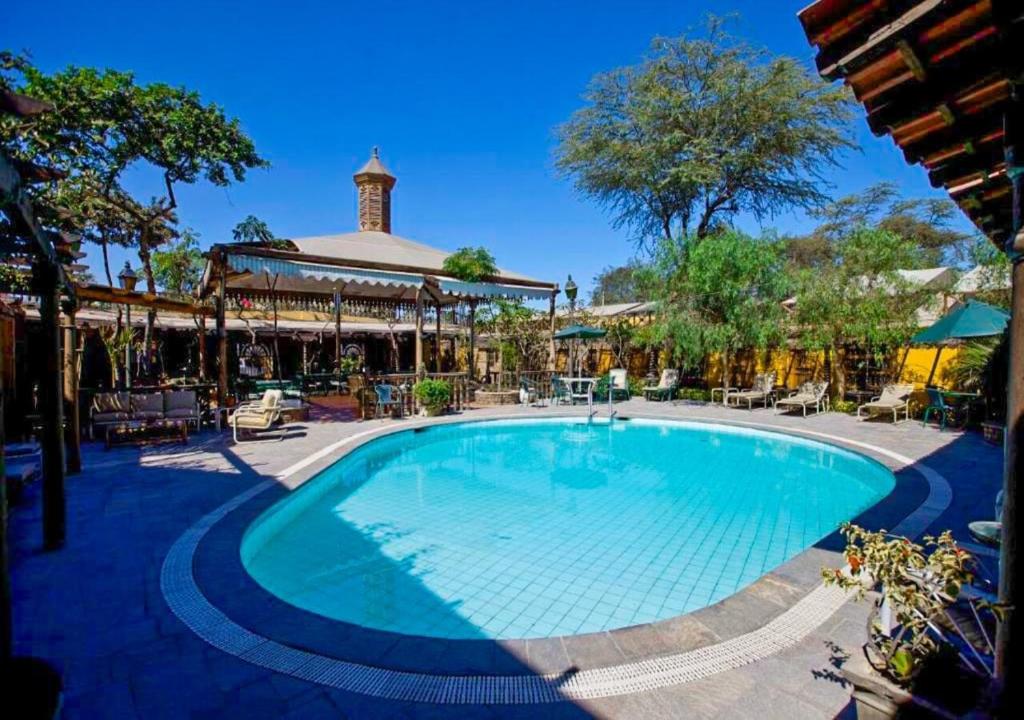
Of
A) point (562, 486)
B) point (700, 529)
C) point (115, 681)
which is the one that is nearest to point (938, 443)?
point (700, 529)

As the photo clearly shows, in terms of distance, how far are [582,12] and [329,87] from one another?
293 inches

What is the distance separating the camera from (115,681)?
104 inches

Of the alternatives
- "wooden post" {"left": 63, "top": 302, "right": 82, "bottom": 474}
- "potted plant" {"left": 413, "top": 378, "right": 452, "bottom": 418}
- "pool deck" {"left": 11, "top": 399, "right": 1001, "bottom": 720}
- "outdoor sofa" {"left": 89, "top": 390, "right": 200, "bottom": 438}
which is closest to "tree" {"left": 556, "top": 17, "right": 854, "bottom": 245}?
"potted plant" {"left": 413, "top": 378, "right": 452, "bottom": 418}

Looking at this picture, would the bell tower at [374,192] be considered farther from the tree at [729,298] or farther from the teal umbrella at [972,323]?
the teal umbrella at [972,323]

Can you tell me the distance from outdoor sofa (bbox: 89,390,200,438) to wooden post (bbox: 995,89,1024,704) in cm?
1119

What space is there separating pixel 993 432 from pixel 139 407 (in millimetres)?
16148

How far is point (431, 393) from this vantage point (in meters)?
13.2

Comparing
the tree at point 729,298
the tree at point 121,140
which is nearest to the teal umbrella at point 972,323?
the tree at point 729,298

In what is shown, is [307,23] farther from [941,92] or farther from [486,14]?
[941,92]

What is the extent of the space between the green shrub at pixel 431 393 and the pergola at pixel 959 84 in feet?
37.1

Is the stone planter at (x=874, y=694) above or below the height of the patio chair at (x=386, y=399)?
below

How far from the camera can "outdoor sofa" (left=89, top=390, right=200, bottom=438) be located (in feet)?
30.6

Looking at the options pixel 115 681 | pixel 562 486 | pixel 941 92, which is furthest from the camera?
pixel 562 486

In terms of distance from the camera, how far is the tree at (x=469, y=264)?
43.8 feet
